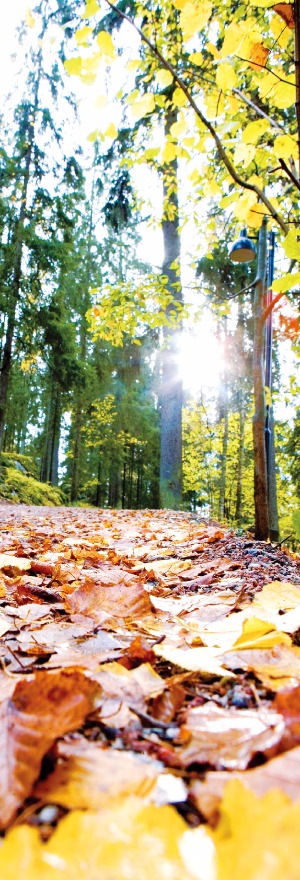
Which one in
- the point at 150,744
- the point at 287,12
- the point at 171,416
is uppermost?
the point at 171,416

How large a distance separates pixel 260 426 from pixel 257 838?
9.42ft

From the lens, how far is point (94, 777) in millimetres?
427

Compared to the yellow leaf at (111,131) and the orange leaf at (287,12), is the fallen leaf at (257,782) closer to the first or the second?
the orange leaf at (287,12)

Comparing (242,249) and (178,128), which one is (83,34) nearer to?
(178,128)

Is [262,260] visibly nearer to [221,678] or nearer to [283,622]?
[283,622]

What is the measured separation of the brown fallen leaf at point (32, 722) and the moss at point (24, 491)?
356 inches

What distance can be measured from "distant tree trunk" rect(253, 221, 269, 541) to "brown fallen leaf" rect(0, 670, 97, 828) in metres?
2.53

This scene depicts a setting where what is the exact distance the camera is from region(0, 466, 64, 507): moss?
31.4ft

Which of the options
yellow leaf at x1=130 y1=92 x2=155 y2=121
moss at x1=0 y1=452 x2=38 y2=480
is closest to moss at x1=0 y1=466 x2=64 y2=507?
moss at x1=0 y1=452 x2=38 y2=480

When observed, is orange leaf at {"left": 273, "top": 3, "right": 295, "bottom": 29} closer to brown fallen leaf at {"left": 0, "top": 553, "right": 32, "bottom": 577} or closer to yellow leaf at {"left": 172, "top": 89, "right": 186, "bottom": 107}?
yellow leaf at {"left": 172, "top": 89, "right": 186, "bottom": 107}

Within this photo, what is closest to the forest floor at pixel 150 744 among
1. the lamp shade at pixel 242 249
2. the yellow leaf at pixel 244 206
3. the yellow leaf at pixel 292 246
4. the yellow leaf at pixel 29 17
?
the yellow leaf at pixel 292 246

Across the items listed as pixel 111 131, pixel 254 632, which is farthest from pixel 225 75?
pixel 254 632

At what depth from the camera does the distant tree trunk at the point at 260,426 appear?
9.82ft

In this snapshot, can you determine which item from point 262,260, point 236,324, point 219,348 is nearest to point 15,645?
point 262,260
